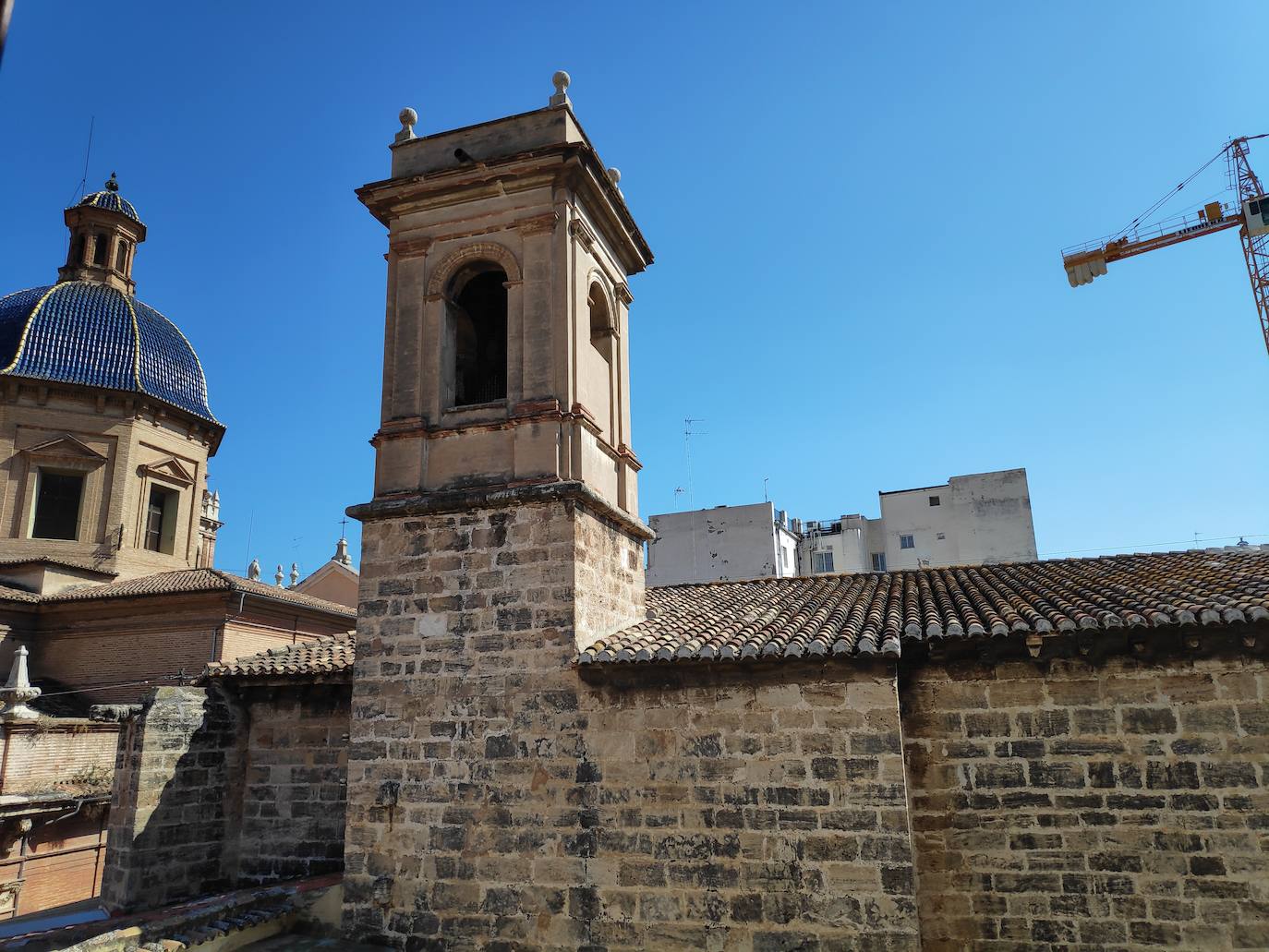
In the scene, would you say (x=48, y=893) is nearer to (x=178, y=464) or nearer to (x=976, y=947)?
(x=178, y=464)

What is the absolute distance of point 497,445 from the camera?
9.15m

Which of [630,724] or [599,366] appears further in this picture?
[599,366]

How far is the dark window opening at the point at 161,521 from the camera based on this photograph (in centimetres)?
2091

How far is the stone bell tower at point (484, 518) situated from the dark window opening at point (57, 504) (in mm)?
14161

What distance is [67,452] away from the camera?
64.5 feet

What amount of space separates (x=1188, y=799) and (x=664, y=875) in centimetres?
432

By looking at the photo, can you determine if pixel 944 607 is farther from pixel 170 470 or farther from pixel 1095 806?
pixel 170 470

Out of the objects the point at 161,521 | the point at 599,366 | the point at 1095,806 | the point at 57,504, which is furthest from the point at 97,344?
the point at 1095,806

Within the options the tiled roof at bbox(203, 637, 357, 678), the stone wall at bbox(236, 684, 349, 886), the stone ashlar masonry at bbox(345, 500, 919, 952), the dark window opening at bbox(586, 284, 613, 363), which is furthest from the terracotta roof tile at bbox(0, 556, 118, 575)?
the dark window opening at bbox(586, 284, 613, 363)

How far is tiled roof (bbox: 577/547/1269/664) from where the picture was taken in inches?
286

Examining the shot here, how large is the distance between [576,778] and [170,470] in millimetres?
17280

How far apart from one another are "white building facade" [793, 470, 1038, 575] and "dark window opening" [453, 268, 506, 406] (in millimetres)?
18184

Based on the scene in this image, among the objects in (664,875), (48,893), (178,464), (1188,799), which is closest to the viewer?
(1188,799)

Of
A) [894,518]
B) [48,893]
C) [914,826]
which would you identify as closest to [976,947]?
[914,826]
